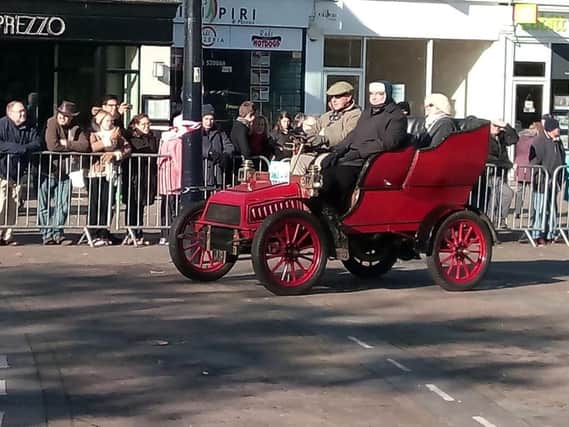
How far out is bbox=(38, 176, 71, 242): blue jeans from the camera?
14.4 metres

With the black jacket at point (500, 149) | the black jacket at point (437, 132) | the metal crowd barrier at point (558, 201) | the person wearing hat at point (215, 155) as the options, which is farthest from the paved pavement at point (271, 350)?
the metal crowd barrier at point (558, 201)

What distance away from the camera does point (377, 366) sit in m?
8.41

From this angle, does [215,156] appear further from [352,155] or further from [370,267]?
[352,155]

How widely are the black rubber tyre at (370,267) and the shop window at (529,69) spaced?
15.2 m

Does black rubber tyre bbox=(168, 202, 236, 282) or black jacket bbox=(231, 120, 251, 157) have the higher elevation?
black jacket bbox=(231, 120, 251, 157)

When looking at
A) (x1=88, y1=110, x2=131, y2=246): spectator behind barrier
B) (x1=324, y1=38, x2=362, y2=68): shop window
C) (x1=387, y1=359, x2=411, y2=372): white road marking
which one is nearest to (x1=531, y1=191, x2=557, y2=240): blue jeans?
(x1=88, y1=110, x2=131, y2=246): spectator behind barrier

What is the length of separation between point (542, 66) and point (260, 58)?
651 cm

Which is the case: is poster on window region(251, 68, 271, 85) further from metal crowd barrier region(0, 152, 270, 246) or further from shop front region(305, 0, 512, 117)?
metal crowd barrier region(0, 152, 270, 246)

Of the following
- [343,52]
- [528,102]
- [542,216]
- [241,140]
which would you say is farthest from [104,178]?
[528,102]

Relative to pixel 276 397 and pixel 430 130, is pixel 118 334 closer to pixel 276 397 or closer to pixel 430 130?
pixel 276 397

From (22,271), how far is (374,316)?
152 inches

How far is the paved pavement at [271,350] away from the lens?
7.21 meters

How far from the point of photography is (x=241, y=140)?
15289 mm

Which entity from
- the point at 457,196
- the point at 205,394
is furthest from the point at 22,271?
the point at 205,394
